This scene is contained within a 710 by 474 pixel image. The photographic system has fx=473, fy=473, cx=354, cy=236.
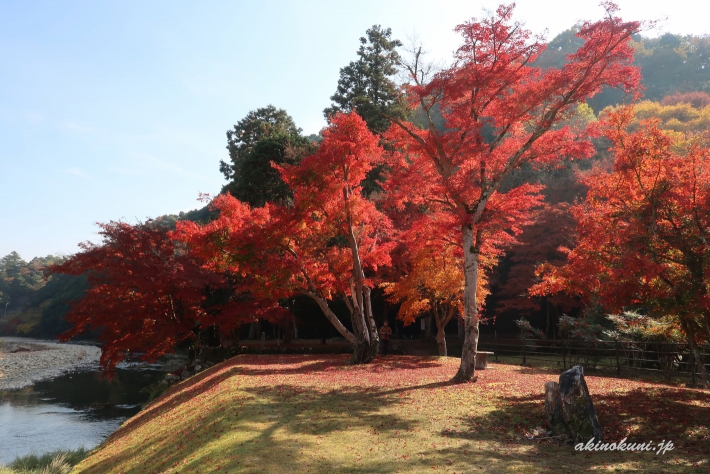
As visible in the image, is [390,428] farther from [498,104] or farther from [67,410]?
[67,410]

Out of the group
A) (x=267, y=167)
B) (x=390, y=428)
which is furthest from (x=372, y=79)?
(x=390, y=428)

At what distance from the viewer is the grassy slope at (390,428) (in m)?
6.11

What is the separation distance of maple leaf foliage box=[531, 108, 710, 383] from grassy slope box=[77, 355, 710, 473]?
196 centimetres

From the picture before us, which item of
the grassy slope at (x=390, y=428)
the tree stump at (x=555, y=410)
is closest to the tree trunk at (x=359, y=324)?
the grassy slope at (x=390, y=428)

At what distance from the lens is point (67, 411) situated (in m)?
19.3

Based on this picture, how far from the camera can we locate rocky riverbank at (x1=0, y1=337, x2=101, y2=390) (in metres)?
28.7

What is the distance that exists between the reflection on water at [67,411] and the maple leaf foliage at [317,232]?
700cm

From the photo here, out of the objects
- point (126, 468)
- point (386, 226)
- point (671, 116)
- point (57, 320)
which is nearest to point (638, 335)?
point (386, 226)

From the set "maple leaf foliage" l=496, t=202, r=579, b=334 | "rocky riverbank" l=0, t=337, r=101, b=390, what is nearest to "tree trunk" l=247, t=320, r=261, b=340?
"rocky riverbank" l=0, t=337, r=101, b=390

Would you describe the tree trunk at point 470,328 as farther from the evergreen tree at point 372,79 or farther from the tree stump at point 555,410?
the evergreen tree at point 372,79

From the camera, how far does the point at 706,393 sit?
9.95 m

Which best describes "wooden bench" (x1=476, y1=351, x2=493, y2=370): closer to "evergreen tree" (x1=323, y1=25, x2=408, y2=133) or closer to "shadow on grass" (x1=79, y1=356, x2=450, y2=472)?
"shadow on grass" (x1=79, y1=356, x2=450, y2=472)

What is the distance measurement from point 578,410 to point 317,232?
1043 centimetres

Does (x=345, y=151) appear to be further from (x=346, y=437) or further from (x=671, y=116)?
(x=671, y=116)
